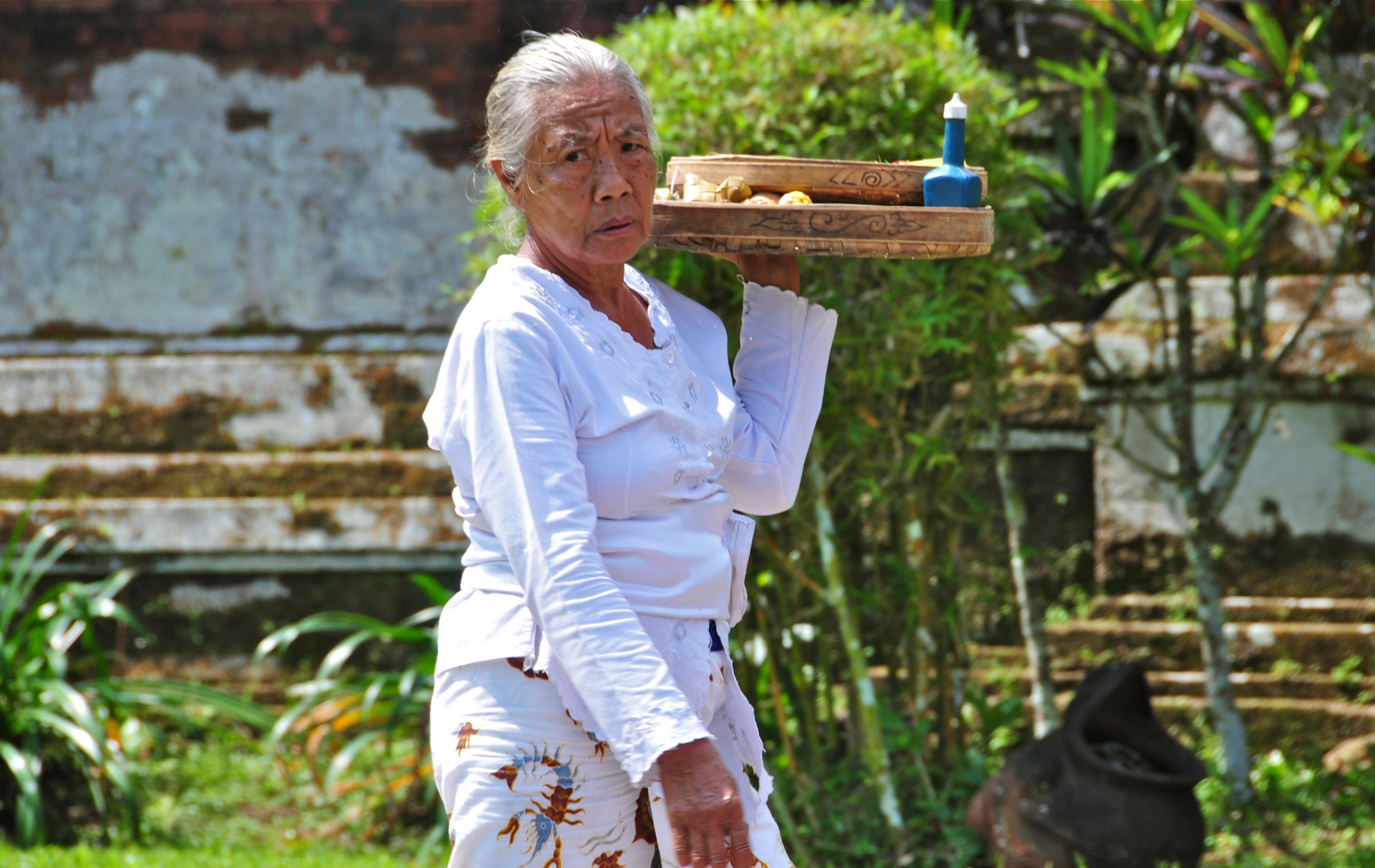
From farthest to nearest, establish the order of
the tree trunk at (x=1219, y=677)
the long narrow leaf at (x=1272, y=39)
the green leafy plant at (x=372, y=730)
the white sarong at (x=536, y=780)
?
the green leafy plant at (x=372, y=730) → the tree trunk at (x=1219, y=677) → the long narrow leaf at (x=1272, y=39) → the white sarong at (x=536, y=780)

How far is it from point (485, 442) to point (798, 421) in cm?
58

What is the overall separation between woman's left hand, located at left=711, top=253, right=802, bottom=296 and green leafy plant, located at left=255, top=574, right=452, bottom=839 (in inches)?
103

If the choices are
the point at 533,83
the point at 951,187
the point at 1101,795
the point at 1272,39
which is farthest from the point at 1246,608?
the point at 533,83

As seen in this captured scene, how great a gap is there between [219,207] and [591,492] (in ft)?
14.5

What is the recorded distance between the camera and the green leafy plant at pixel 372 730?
4234 millimetres

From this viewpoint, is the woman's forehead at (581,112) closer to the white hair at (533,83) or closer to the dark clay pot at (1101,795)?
the white hair at (533,83)

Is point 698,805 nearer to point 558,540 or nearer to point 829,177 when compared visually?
point 558,540

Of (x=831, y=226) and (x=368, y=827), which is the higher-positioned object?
(x=831, y=226)

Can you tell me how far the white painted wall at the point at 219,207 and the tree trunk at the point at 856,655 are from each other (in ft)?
8.10

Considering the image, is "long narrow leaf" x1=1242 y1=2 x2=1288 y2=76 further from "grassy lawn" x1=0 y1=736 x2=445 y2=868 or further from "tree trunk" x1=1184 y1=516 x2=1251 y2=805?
"grassy lawn" x1=0 y1=736 x2=445 y2=868

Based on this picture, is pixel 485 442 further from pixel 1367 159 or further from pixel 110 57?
pixel 110 57

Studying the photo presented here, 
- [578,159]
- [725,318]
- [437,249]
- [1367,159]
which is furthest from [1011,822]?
[437,249]

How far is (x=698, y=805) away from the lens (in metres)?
1.42

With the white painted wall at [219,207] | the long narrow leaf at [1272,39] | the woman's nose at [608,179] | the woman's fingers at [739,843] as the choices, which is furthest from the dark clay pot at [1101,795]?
the white painted wall at [219,207]
